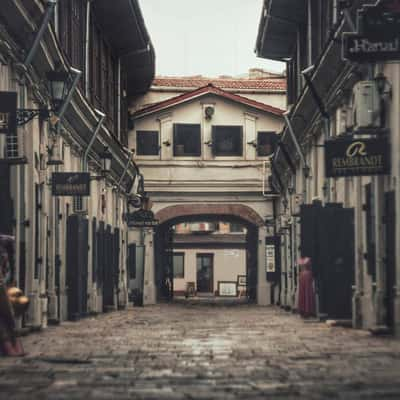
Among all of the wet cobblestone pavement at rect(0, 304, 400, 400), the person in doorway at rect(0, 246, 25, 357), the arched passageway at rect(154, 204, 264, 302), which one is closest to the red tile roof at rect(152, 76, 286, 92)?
the arched passageway at rect(154, 204, 264, 302)

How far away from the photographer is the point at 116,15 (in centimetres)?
3291

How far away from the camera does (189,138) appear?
4231 cm

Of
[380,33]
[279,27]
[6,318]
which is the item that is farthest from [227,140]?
[6,318]

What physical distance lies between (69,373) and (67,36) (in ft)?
51.3

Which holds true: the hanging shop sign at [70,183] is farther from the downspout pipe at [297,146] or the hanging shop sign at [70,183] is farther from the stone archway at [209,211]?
the stone archway at [209,211]

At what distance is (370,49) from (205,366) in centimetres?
449

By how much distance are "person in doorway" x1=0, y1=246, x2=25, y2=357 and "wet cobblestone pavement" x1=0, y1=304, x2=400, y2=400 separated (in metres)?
0.21

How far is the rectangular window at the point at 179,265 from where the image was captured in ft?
221

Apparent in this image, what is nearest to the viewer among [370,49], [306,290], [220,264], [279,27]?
[370,49]

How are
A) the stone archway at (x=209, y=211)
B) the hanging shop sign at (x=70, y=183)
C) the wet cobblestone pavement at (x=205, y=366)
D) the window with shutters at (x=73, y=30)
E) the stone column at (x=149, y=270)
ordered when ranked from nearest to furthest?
1. the wet cobblestone pavement at (x=205, y=366)
2. the hanging shop sign at (x=70, y=183)
3. the window with shutters at (x=73, y=30)
4. the stone column at (x=149, y=270)
5. the stone archway at (x=209, y=211)

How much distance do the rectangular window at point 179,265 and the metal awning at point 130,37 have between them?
81.9 feet

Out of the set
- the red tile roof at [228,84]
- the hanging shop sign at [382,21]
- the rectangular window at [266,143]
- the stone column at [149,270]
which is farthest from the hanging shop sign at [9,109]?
the red tile roof at [228,84]

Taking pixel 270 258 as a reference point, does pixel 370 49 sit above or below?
above

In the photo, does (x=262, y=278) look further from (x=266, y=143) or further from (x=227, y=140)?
(x=227, y=140)
